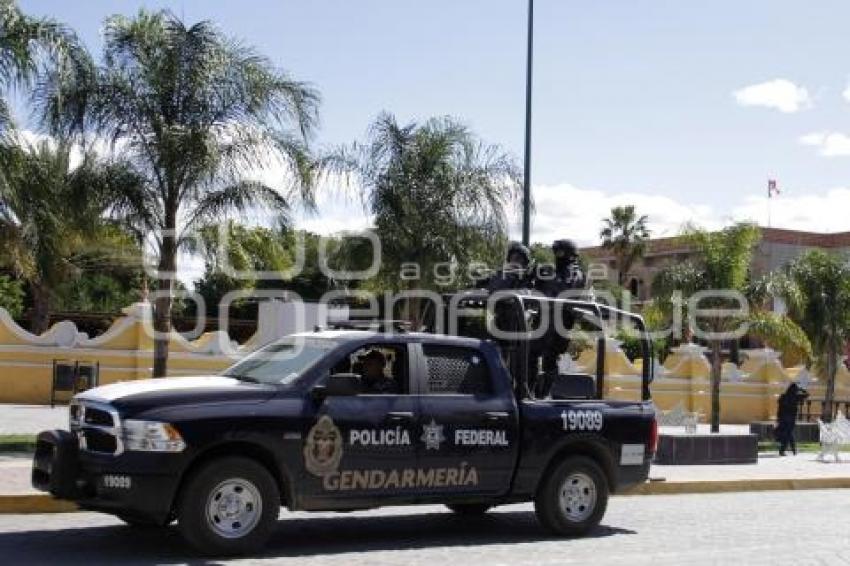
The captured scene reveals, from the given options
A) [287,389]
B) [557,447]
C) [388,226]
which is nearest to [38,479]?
[287,389]

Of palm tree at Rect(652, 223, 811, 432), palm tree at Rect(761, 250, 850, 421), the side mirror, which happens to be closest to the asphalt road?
the side mirror

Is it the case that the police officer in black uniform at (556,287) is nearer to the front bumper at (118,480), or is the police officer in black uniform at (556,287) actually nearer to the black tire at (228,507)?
the black tire at (228,507)

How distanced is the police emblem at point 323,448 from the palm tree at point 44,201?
8778 mm

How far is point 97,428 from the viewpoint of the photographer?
9070mm

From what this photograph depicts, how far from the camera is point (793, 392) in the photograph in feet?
84.8

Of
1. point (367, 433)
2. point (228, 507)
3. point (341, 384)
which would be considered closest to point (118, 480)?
point (228, 507)

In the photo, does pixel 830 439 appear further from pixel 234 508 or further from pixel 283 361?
pixel 234 508

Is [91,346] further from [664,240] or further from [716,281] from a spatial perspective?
[664,240]

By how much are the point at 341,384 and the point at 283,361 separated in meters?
0.79

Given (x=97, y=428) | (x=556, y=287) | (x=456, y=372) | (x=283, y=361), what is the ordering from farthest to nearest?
(x=556, y=287) < (x=456, y=372) < (x=283, y=361) < (x=97, y=428)

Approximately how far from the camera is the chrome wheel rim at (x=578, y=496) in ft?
37.0

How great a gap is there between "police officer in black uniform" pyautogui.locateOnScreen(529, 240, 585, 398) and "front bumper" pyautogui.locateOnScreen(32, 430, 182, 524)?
4085 millimetres

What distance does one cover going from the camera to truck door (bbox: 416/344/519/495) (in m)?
10.2

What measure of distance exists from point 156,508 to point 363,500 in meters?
1.81
